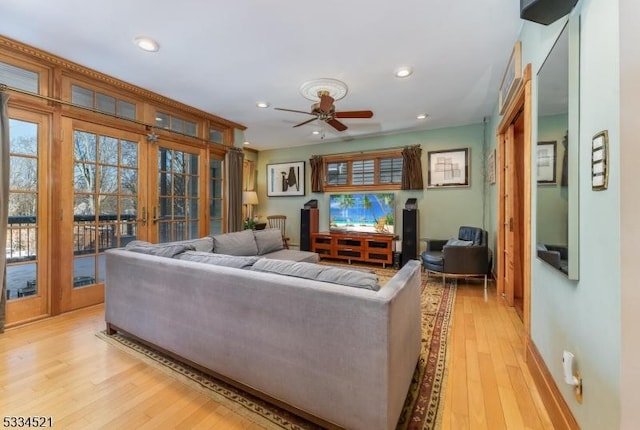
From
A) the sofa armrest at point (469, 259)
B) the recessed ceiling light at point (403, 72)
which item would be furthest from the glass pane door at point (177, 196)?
the sofa armrest at point (469, 259)

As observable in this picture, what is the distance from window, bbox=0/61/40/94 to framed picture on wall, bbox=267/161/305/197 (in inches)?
169

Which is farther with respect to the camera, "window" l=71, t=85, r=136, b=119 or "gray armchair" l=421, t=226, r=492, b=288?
"gray armchair" l=421, t=226, r=492, b=288

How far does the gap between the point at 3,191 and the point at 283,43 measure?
2759 millimetres

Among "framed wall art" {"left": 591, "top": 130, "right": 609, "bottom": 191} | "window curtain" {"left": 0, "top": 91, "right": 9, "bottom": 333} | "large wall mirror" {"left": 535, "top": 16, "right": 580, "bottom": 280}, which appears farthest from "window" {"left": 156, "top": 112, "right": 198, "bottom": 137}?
"framed wall art" {"left": 591, "top": 130, "right": 609, "bottom": 191}

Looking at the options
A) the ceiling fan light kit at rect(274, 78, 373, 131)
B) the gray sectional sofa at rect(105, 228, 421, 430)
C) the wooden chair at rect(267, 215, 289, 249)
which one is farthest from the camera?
the wooden chair at rect(267, 215, 289, 249)

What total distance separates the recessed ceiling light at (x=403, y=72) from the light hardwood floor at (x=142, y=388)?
8.56ft

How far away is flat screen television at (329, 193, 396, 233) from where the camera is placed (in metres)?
5.26

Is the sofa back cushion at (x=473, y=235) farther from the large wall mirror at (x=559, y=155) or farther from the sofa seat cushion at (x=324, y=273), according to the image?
the sofa seat cushion at (x=324, y=273)

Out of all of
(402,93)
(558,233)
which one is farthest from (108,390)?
(402,93)

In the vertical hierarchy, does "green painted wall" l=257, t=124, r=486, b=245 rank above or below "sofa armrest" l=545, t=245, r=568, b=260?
above

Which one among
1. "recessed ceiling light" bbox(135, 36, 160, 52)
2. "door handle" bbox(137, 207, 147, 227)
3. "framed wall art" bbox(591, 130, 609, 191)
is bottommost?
"door handle" bbox(137, 207, 147, 227)

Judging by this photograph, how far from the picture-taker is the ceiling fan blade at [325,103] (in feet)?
9.93

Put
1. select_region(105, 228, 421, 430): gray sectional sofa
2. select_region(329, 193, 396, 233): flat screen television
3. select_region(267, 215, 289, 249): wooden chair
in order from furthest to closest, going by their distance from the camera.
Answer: select_region(267, 215, 289, 249): wooden chair
select_region(329, 193, 396, 233): flat screen television
select_region(105, 228, 421, 430): gray sectional sofa

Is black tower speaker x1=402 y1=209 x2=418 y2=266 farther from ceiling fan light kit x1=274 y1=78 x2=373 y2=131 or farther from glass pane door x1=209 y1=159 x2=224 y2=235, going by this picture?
glass pane door x1=209 y1=159 x2=224 y2=235
